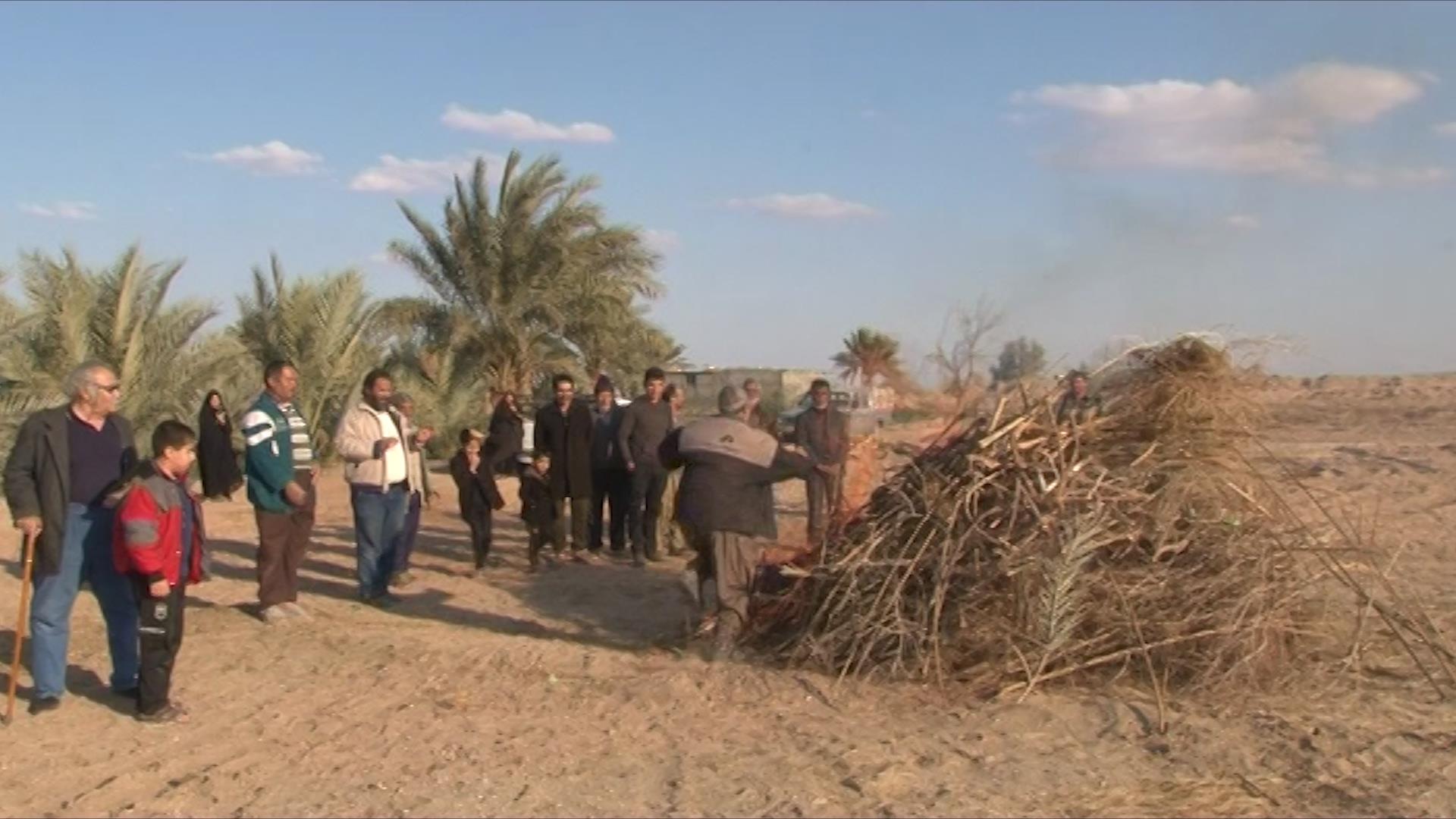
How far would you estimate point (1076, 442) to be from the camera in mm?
7328

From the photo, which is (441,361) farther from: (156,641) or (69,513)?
(156,641)

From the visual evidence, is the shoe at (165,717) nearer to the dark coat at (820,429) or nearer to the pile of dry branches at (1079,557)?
the pile of dry branches at (1079,557)

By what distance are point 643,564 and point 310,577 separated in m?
2.59

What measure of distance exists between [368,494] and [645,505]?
2768mm

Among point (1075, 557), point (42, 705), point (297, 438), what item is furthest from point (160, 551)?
point (1075, 557)

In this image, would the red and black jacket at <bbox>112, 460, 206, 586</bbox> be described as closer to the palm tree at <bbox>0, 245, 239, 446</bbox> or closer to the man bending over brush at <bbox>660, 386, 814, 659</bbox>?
the man bending over brush at <bbox>660, 386, 814, 659</bbox>

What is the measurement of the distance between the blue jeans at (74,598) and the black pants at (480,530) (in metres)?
4.28

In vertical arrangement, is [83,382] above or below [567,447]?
above

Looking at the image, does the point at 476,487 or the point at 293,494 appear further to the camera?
the point at 476,487

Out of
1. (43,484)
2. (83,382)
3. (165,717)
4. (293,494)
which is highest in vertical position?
(83,382)

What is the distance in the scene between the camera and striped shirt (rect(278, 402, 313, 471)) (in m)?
8.91

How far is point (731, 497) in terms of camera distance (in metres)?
7.68

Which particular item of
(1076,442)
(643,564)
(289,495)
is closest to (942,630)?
(1076,442)

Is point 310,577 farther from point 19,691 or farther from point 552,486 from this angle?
point 19,691
